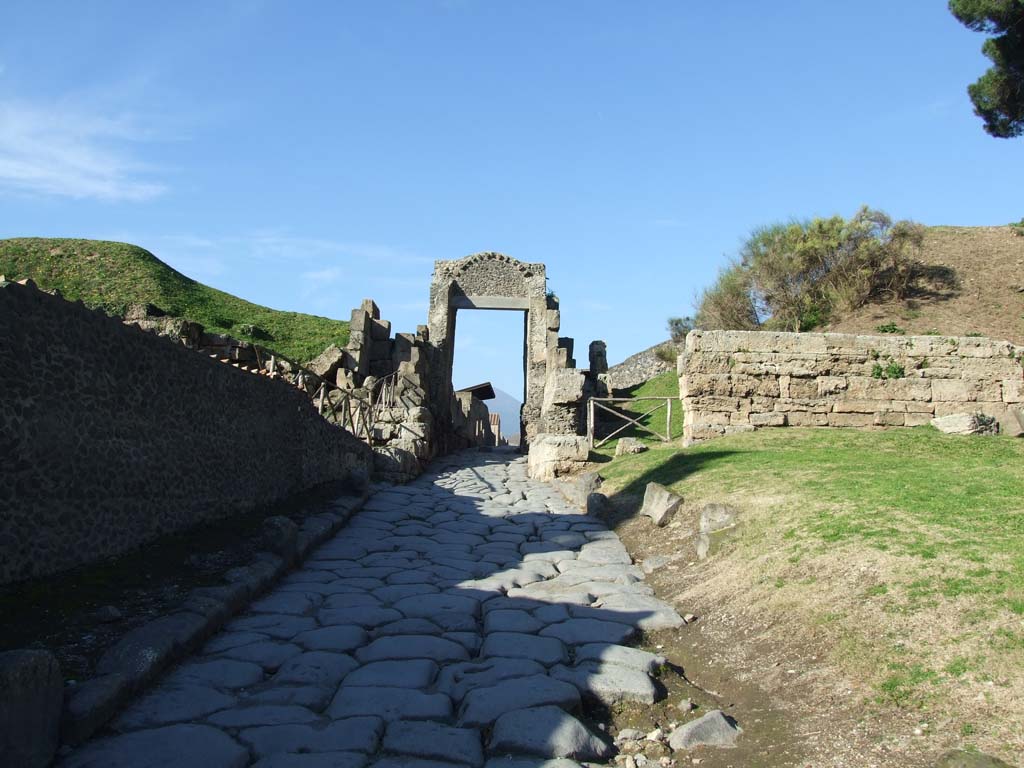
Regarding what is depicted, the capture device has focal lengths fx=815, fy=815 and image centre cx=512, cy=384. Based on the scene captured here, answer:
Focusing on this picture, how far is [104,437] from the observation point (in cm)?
620

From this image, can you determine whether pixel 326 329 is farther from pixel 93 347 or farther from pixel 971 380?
pixel 93 347

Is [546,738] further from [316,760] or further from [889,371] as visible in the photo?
[889,371]

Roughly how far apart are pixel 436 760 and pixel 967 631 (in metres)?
2.76

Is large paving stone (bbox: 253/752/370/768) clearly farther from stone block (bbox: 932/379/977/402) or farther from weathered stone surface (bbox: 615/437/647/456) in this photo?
stone block (bbox: 932/379/977/402)

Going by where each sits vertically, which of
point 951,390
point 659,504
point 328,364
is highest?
point 328,364

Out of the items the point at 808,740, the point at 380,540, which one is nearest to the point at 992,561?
the point at 808,740

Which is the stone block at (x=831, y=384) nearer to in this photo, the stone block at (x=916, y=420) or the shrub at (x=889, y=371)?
the shrub at (x=889, y=371)

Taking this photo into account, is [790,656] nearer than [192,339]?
Yes

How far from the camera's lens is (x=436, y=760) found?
3.61m

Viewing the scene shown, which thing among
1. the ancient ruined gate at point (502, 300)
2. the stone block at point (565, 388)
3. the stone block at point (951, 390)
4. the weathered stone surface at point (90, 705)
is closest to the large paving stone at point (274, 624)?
the weathered stone surface at point (90, 705)

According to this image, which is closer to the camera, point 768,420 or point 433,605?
point 433,605

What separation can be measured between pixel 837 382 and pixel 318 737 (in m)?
12.4

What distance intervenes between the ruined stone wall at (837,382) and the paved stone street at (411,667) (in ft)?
20.3

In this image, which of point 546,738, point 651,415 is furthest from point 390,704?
point 651,415
